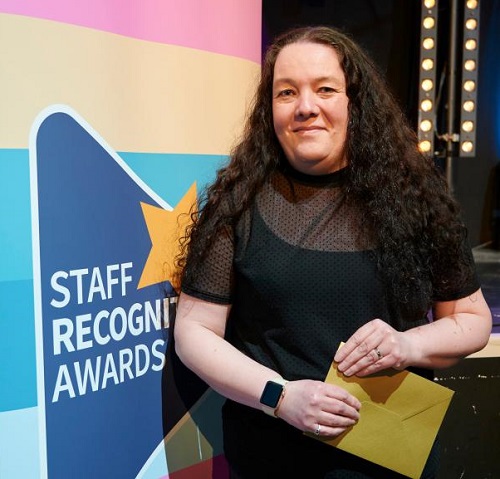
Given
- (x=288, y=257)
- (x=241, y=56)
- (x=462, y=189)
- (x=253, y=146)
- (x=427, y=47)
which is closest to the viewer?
(x=288, y=257)

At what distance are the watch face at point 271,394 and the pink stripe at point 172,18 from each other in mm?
594

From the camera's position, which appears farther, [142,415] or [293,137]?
[142,415]

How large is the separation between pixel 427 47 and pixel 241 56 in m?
2.44

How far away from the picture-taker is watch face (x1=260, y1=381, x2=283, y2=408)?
1.01 meters

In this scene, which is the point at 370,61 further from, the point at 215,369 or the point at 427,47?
the point at 427,47

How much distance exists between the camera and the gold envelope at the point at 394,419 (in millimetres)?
1054

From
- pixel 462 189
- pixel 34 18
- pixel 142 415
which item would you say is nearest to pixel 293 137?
pixel 34 18

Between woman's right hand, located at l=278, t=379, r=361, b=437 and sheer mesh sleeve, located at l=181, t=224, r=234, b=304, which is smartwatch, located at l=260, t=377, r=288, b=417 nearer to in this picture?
woman's right hand, located at l=278, t=379, r=361, b=437

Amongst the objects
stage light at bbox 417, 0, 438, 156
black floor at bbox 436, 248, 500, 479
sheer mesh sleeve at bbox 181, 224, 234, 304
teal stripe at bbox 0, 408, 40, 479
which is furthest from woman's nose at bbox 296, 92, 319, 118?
stage light at bbox 417, 0, 438, 156

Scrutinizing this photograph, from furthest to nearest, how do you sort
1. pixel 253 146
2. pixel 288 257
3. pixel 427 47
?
pixel 427 47
pixel 253 146
pixel 288 257

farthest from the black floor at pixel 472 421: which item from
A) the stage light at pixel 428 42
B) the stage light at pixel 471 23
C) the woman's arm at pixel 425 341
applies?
the stage light at pixel 471 23

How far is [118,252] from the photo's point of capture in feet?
3.66

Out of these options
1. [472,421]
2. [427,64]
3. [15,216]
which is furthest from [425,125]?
[15,216]

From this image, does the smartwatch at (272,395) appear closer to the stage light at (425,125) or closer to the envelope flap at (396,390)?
the envelope flap at (396,390)
